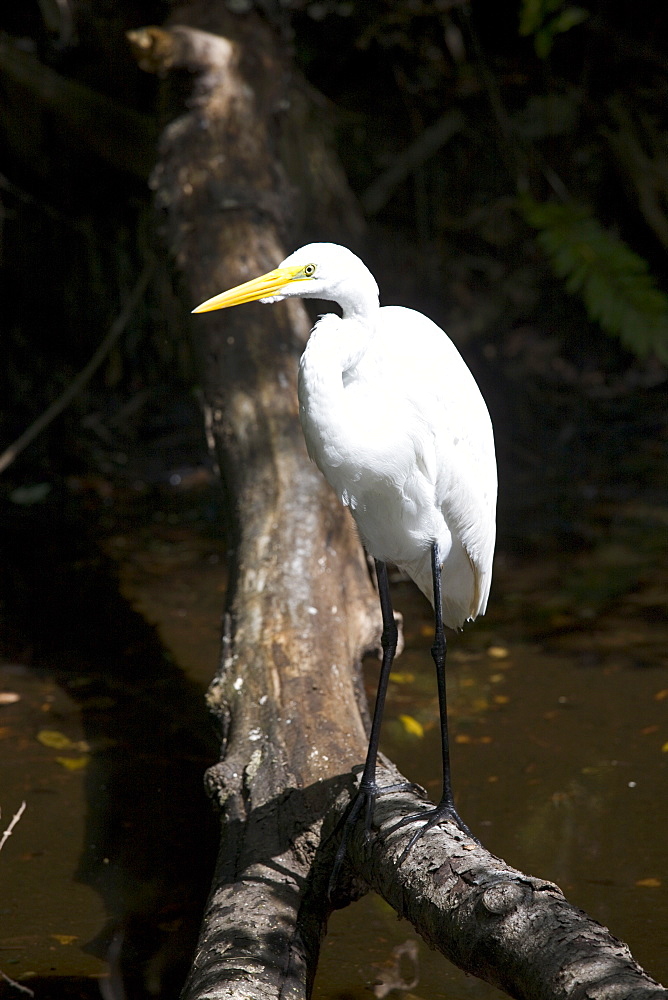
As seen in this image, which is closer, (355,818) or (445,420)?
(355,818)

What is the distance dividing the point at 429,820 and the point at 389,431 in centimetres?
101

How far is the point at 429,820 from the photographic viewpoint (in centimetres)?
245

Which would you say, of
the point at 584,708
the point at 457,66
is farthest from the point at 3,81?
the point at 584,708

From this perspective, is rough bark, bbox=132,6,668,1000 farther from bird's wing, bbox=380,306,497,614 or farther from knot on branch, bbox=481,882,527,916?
bird's wing, bbox=380,306,497,614

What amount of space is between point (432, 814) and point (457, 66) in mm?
6678

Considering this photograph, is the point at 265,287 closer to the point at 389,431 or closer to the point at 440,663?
the point at 389,431

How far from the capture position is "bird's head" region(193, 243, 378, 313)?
8.31 ft

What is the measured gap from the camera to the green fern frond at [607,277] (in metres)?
6.55

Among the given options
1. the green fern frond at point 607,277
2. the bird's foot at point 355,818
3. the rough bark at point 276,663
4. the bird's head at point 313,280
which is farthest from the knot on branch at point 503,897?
the green fern frond at point 607,277

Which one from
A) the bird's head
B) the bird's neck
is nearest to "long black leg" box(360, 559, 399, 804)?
the bird's neck

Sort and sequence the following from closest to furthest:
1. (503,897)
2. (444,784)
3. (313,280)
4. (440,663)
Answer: (503,897)
(313,280)
(444,784)
(440,663)

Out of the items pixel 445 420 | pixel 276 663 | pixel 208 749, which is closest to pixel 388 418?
pixel 445 420

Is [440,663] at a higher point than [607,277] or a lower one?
higher

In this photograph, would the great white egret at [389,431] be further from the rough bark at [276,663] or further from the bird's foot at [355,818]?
the rough bark at [276,663]
